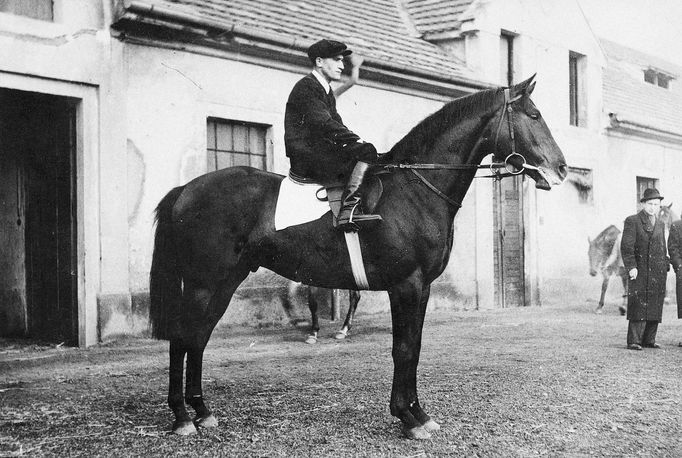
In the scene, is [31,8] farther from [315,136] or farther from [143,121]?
[315,136]

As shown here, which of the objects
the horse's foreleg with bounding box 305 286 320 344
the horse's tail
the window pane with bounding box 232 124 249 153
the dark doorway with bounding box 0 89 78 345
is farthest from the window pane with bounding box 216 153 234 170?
the horse's tail

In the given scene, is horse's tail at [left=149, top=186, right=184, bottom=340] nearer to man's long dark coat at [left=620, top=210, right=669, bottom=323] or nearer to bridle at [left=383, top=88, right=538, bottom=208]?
bridle at [left=383, top=88, right=538, bottom=208]

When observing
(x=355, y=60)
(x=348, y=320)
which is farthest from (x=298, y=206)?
(x=355, y=60)

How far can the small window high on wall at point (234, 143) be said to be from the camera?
10367 mm

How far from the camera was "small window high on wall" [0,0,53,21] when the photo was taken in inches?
322

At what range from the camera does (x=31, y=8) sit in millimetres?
8461

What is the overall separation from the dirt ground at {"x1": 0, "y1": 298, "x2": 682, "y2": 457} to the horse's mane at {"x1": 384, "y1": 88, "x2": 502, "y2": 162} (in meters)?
1.97

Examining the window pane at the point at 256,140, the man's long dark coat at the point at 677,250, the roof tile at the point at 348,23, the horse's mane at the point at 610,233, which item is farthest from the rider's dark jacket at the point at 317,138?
the horse's mane at the point at 610,233

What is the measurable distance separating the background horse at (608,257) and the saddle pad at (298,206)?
10307 mm

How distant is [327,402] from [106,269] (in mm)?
4381

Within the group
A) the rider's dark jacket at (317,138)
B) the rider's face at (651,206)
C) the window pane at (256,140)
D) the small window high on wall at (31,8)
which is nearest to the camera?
the rider's dark jacket at (317,138)

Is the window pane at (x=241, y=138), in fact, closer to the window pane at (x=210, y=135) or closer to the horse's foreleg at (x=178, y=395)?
the window pane at (x=210, y=135)

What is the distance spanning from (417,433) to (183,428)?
1569 millimetres

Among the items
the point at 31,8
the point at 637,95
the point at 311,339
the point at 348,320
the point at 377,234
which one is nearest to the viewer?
the point at 377,234
